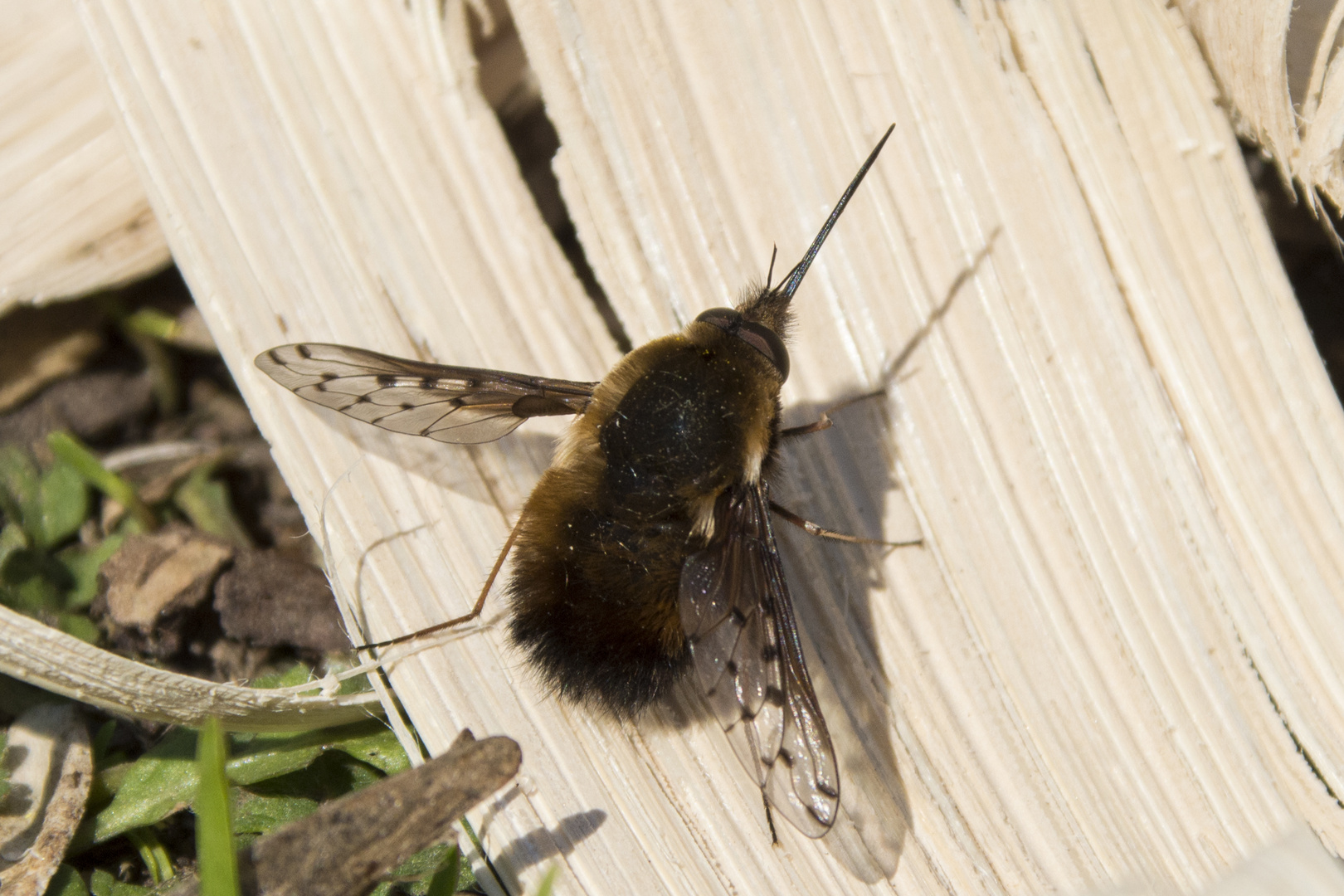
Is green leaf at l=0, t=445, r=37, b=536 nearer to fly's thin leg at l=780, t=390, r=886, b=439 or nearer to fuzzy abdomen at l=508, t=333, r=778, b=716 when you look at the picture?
fuzzy abdomen at l=508, t=333, r=778, b=716

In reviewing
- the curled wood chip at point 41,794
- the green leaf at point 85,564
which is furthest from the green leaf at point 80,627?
the curled wood chip at point 41,794

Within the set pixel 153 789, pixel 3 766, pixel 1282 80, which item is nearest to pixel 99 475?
pixel 3 766

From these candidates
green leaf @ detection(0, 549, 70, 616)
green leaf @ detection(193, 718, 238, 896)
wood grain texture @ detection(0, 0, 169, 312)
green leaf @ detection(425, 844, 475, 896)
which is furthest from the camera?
wood grain texture @ detection(0, 0, 169, 312)

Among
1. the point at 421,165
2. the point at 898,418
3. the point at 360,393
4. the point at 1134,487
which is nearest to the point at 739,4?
the point at 421,165

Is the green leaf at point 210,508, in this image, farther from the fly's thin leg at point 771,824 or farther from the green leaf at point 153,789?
the fly's thin leg at point 771,824

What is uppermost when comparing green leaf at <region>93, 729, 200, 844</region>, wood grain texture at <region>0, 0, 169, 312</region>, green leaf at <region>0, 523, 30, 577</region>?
wood grain texture at <region>0, 0, 169, 312</region>

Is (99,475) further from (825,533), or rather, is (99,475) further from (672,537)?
(825,533)

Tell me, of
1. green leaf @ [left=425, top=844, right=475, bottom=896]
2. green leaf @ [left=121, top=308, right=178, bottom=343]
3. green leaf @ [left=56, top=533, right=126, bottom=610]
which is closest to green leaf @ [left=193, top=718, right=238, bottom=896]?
green leaf @ [left=425, top=844, right=475, bottom=896]
